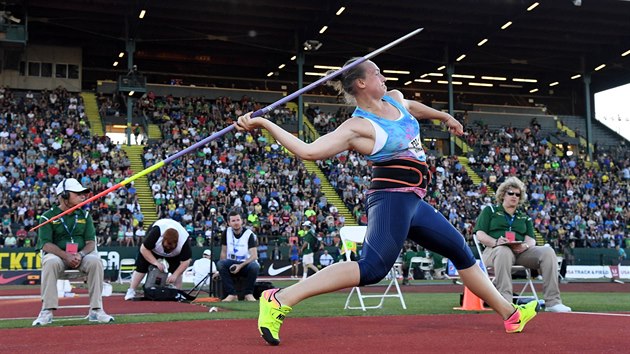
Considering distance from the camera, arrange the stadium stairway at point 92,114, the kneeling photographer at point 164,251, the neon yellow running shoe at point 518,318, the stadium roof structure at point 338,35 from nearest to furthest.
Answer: the neon yellow running shoe at point 518,318, the kneeling photographer at point 164,251, the stadium roof structure at point 338,35, the stadium stairway at point 92,114

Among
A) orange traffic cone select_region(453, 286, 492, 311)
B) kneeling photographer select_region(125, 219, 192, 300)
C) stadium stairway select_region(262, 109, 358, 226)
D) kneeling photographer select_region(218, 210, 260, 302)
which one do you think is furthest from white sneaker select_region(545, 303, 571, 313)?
stadium stairway select_region(262, 109, 358, 226)

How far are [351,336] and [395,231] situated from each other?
3.98 feet

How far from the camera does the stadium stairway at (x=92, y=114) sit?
1368 inches

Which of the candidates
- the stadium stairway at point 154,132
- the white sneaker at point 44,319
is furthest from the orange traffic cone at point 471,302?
the stadium stairway at point 154,132

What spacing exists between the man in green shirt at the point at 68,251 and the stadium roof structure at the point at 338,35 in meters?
25.4

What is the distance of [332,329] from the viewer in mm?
6457

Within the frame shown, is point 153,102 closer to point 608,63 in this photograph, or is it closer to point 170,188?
point 170,188

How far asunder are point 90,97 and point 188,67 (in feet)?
21.3

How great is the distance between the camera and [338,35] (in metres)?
37.1

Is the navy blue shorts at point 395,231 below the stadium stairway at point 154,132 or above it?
below

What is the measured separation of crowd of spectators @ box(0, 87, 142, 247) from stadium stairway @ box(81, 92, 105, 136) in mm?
1002

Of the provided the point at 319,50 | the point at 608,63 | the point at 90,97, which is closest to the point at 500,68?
the point at 608,63

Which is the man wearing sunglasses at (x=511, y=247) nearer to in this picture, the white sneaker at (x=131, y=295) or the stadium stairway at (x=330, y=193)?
the white sneaker at (x=131, y=295)

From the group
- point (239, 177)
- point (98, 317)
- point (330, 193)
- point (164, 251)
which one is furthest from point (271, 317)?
point (330, 193)
